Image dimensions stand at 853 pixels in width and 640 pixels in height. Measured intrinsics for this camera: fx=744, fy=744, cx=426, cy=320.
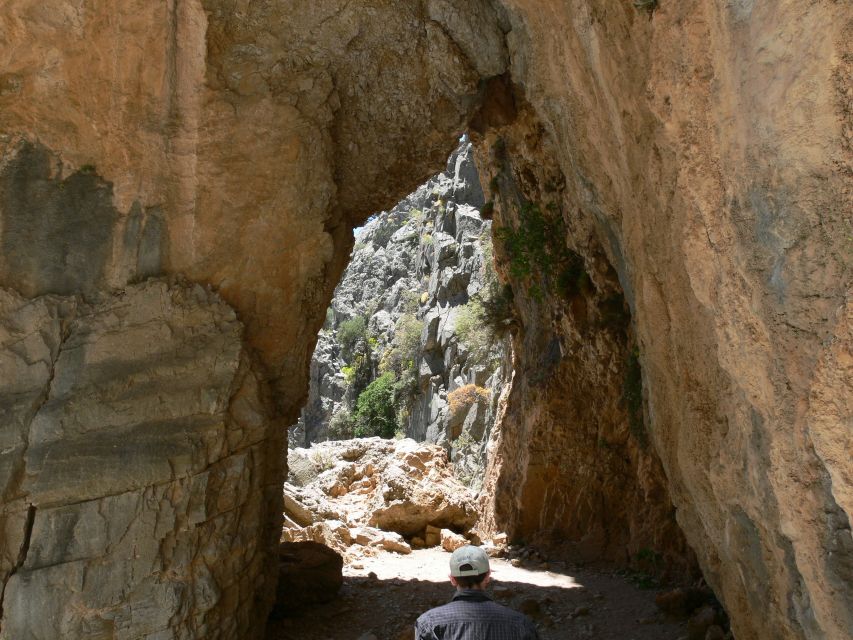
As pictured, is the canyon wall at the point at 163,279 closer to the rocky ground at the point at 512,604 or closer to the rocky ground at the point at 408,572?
the rocky ground at the point at 512,604

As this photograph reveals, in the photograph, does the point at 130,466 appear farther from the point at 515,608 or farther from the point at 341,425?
the point at 341,425

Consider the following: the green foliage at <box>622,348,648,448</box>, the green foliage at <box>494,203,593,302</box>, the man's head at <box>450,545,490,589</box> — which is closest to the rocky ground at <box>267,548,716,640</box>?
the green foliage at <box>622,348,648,448</box>

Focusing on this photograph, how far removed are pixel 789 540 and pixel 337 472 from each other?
11441mm

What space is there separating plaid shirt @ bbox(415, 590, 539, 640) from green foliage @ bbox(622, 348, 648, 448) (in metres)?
6.17

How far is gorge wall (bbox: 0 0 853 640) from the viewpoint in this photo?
120 inches

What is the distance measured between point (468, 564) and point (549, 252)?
26.1ft

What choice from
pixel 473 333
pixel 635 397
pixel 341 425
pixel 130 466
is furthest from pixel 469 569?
pixel 341 425

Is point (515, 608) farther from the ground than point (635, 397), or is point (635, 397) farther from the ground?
point (635, 397)

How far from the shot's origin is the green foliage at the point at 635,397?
29.3ft

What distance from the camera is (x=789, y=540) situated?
3334 millimetres

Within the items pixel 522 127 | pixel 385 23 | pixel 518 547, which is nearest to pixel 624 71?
pixel 385 23

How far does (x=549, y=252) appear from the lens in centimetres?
1053

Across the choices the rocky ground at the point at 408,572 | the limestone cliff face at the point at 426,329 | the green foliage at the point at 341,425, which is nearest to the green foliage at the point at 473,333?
the limestone cliff face at the point at 426,329

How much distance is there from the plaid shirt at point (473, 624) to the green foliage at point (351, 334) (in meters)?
32.0
